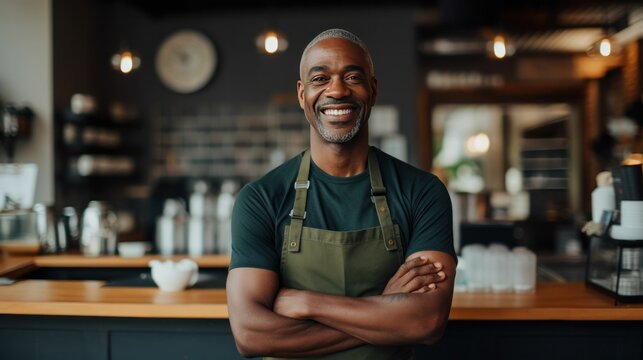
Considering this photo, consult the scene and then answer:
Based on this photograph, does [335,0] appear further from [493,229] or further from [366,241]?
[366,241]

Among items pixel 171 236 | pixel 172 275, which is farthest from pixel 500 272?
pixel 171 236

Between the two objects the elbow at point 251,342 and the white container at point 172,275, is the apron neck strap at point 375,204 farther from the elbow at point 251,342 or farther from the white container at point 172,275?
the white container at point 172,275

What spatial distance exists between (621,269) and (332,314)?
53.7 inches

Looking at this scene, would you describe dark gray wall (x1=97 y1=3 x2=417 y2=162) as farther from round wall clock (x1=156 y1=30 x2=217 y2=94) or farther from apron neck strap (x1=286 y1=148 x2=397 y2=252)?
apron neck strap (x1=286 y1=148 x2=397 y2=252)

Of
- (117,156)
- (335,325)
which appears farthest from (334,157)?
(117,156)

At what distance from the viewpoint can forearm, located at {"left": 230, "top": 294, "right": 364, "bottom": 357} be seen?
1.61 m

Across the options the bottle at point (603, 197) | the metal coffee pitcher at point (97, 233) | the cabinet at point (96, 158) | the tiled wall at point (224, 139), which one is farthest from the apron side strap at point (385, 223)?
the tiled wall at point (224, 139)

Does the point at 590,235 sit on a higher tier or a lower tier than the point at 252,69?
lower

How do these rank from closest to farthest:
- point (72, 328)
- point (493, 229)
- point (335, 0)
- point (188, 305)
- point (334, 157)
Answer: point (334, 157) → point (188, 305) → point (72, 328) → point (493, 229) → point (335, 0)

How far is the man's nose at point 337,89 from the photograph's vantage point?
65.3 inches

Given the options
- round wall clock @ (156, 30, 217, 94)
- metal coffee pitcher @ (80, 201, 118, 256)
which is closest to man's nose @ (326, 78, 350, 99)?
metal coffee pitcher @ (80, 201, 118, 256)

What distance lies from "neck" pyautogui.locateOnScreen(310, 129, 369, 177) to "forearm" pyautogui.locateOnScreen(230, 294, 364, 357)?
468mm

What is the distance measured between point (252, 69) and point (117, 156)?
78.0 inches

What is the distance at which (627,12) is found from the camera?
Answer: 6469 mm
